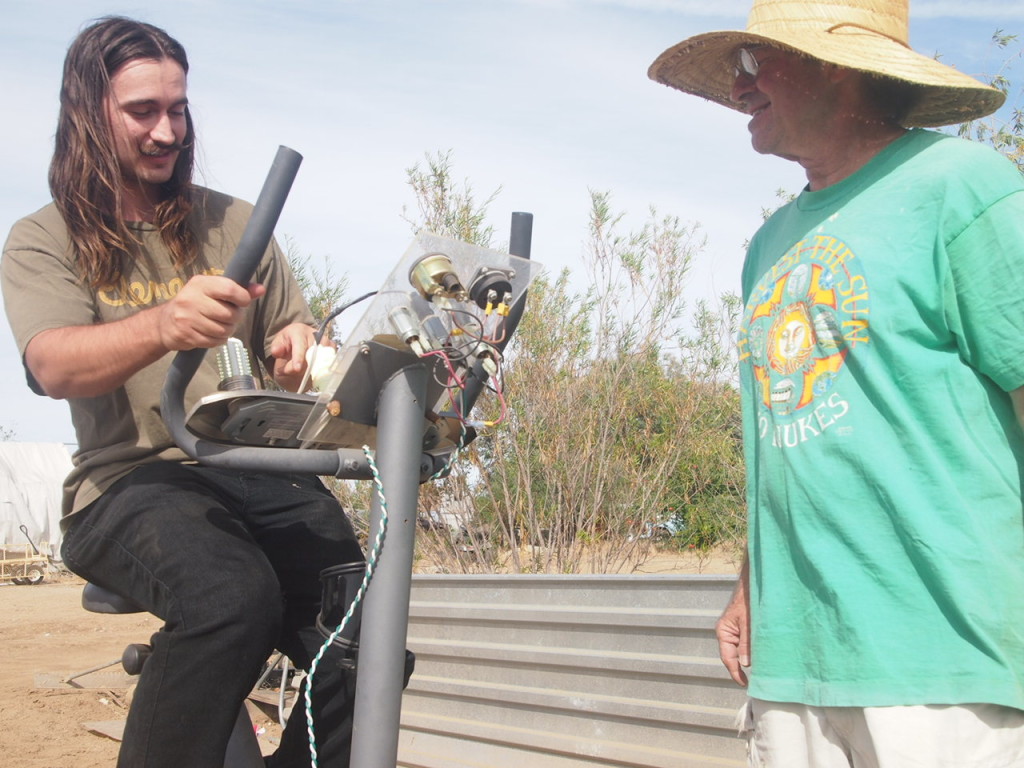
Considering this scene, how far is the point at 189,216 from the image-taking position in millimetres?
2846

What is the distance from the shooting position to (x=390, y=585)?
79.2 inches

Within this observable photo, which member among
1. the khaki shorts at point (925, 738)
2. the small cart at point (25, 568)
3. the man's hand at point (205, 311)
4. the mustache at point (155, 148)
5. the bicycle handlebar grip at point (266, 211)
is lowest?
the small cart at point (25, 568)

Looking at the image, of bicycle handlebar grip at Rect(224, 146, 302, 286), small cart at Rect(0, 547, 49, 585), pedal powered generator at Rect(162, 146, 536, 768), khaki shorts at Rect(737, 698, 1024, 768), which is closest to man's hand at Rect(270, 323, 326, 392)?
pedal powered generator at Rect(162, 146, 536, 768)

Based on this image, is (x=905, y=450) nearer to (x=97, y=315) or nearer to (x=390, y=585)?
(x=390, y=585)

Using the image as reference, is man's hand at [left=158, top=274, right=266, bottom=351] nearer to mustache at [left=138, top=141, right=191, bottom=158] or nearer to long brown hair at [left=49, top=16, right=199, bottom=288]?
long brown hair at [left=49, top=16, right=199, bottom=288]

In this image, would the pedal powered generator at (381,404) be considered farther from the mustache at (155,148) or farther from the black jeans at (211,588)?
the mustache at (155,148)

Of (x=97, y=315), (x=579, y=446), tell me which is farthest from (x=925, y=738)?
(x=579, y=446)

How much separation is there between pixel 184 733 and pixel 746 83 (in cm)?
183

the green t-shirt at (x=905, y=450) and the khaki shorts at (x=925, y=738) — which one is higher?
the green t-shirt at (x=905, y=450)

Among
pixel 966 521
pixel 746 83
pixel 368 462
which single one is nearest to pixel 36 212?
pixel 368 462

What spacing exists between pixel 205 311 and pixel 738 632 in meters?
1.33

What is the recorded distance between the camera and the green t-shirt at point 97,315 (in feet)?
8.11

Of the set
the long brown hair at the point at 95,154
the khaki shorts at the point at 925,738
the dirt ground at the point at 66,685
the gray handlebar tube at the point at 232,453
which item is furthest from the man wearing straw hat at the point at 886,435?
the dirt ground at the point at 66,685

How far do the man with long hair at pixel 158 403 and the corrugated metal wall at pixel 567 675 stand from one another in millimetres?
1406
